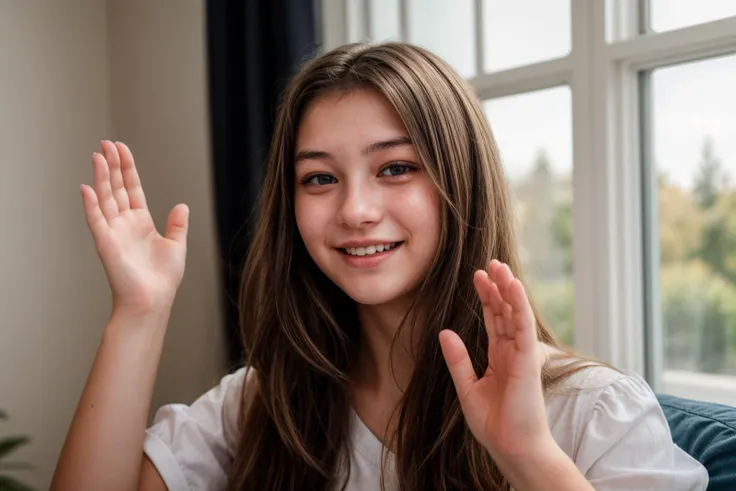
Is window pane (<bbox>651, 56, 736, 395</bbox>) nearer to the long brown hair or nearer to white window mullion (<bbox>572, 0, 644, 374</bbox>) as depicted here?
white window mullion (<bbox>572, 0, 644, 374</bbox>)

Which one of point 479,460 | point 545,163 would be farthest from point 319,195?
point 545,163

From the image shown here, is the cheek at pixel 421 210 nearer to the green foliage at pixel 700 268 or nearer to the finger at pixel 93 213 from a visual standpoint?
the finger at pixel 93 213

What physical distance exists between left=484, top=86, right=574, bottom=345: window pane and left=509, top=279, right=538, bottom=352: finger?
1.09 metres

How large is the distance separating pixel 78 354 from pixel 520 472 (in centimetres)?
228

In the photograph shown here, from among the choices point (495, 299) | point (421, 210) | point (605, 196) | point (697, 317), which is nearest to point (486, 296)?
point (495, 299)

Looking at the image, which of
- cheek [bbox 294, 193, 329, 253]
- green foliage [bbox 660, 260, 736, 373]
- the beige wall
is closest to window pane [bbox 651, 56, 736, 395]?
green foliage [bbox 660, 260, 736, 373]

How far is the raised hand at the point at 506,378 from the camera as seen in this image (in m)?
0.90

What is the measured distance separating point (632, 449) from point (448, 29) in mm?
1468

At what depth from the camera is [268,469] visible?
1441 mm

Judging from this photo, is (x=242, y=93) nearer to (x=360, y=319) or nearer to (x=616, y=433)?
(x=360, y=319)

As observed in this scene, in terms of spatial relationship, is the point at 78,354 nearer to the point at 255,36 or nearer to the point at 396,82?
the point at 255,36

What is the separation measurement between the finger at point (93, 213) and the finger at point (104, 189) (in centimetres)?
1

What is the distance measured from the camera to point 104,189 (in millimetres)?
1337

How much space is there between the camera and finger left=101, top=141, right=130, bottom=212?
1.35 m
